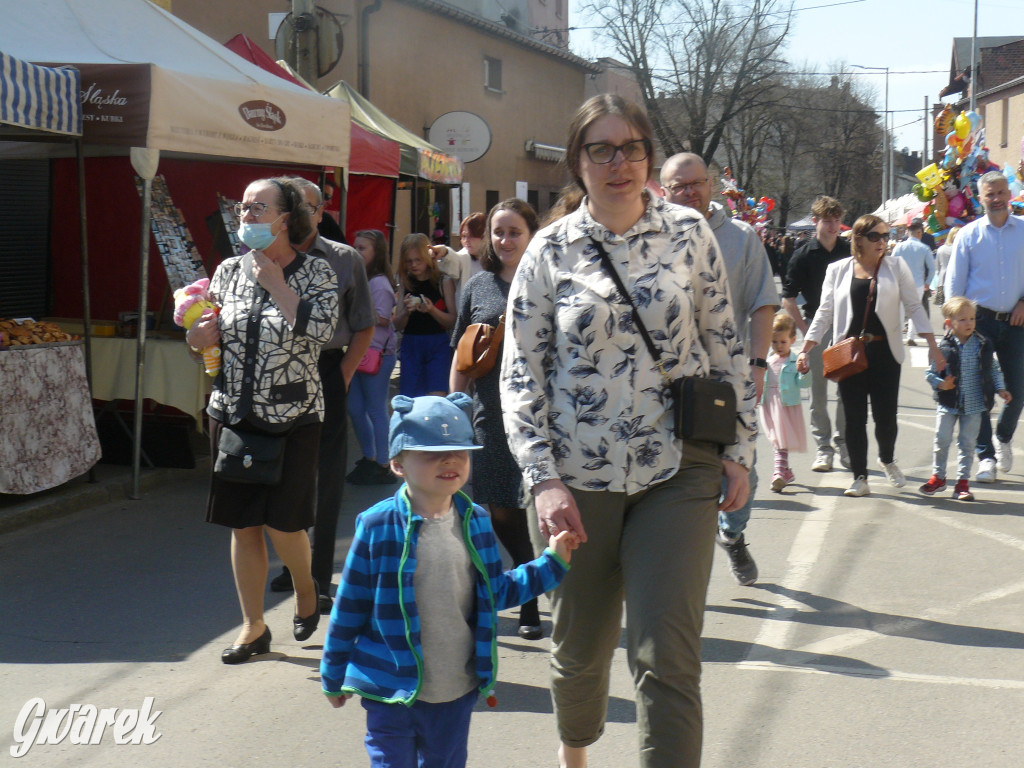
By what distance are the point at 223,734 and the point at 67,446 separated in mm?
4034

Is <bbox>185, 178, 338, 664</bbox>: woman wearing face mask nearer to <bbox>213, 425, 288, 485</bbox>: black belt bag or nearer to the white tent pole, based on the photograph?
<bbox>213, 425, 288, 485</bbox>: black belt bag

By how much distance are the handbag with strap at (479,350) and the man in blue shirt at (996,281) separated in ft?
15.2

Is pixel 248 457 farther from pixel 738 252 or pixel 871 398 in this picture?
pixel 871 398

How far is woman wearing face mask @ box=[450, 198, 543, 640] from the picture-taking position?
4801mm

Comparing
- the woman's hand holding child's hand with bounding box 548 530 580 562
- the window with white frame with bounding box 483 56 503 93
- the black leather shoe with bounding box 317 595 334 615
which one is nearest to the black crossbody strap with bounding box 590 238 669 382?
the woman's hand holding child's hand with bounding box 548 530 580 562

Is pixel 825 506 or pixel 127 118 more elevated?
pixel 127 118

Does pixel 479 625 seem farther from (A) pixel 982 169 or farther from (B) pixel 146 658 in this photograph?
(A) pixel 982 169

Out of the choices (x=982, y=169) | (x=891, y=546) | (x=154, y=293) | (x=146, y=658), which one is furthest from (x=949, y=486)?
(x=982, y=169)

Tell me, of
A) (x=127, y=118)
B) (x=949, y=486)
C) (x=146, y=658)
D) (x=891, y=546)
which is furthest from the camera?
(x=949, y=486)

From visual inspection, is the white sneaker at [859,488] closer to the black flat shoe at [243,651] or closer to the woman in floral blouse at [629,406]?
the black flat shoe at [243,651]

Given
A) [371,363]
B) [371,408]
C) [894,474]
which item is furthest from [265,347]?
[894,474]

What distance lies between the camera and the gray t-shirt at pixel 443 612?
282 cm

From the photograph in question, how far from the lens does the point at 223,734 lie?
3975mm

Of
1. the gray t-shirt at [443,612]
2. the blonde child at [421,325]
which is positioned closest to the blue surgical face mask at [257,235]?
the gray t-shirt at [443,612]
